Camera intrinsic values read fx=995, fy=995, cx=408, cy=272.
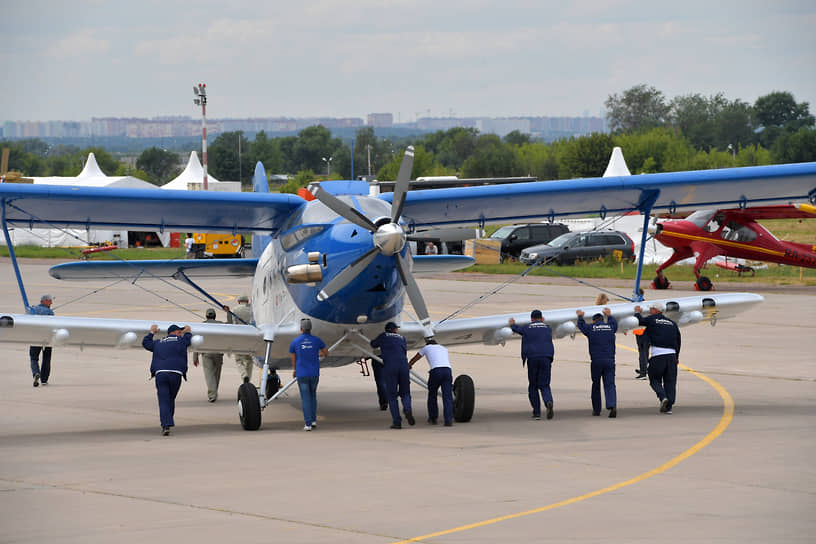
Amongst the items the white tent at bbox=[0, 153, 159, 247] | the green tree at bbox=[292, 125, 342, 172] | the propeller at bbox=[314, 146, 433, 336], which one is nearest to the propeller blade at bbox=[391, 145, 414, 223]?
the propeller at bbox=[314, 146, 433, 336]

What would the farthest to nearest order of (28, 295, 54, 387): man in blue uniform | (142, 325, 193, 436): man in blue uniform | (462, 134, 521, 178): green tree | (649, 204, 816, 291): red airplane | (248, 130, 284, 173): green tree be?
(248, 130, 284, 173): green tree
(462, 134, 521, 178): green tree
(649, 204, 816, 291): red airplane
(28, 295, 54, 387): man in blue uniform
(142, 325, 193, 436): man in blue uniform

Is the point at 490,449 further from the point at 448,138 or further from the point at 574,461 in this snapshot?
the point at 448,138

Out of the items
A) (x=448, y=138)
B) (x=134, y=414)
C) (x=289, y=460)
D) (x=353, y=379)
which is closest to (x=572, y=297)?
(x=353, y=379)

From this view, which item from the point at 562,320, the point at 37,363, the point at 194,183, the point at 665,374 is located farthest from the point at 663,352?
the point at 194,183

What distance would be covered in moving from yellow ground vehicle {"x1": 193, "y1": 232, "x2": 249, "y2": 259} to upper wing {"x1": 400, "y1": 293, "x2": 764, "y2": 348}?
1340 inches

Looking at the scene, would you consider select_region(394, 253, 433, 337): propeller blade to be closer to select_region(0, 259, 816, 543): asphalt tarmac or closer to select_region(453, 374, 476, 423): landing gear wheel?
select_region(453, 374, 476, 423): landing gear wheel

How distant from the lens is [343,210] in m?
12.7

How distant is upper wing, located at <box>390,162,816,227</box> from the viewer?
14922mm

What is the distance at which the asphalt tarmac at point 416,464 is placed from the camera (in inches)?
328

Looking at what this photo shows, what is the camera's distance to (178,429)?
44.8 ft

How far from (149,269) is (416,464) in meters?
6.79

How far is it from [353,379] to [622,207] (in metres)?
6.16

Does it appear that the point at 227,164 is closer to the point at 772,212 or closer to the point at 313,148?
the point at 313,148

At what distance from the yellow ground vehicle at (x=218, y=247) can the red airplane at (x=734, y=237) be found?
21.7 m
